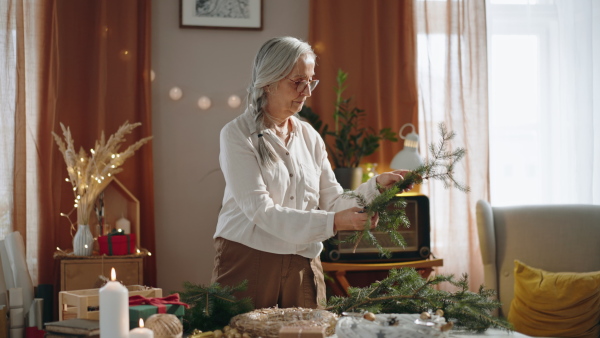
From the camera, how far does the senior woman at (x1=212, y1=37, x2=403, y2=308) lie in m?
1.90

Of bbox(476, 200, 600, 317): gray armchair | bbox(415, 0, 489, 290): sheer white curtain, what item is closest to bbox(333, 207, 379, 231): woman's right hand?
bbox(476, 200, 600, 317): gray armchair

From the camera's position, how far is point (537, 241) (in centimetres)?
323

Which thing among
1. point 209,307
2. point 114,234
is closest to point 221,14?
point 114,234

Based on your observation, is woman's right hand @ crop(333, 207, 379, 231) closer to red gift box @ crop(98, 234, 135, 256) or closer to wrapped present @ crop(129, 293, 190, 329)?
wrapped present @ crop(129, 293, 190, 329)

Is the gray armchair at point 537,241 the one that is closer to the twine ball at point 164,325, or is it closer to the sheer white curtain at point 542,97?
the sheer white curtain at point 542,97

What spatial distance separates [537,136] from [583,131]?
261 mm

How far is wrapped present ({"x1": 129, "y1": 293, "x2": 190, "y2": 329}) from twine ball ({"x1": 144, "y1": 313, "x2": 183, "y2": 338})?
0.04 m

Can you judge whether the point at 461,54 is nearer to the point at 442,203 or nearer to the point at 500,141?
the point at 500,141

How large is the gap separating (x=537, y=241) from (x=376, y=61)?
137 centimetres

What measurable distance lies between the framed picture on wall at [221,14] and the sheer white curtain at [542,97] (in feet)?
4.62

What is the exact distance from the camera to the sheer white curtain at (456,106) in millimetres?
3912

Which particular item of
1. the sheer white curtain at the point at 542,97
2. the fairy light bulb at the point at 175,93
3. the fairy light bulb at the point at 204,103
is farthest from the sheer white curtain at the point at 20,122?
the sheer white curtain at the point at 542,97

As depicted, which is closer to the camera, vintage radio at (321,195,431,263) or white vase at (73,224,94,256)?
white vase at (73,224,94,256)

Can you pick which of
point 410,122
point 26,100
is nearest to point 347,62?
point 410,122
